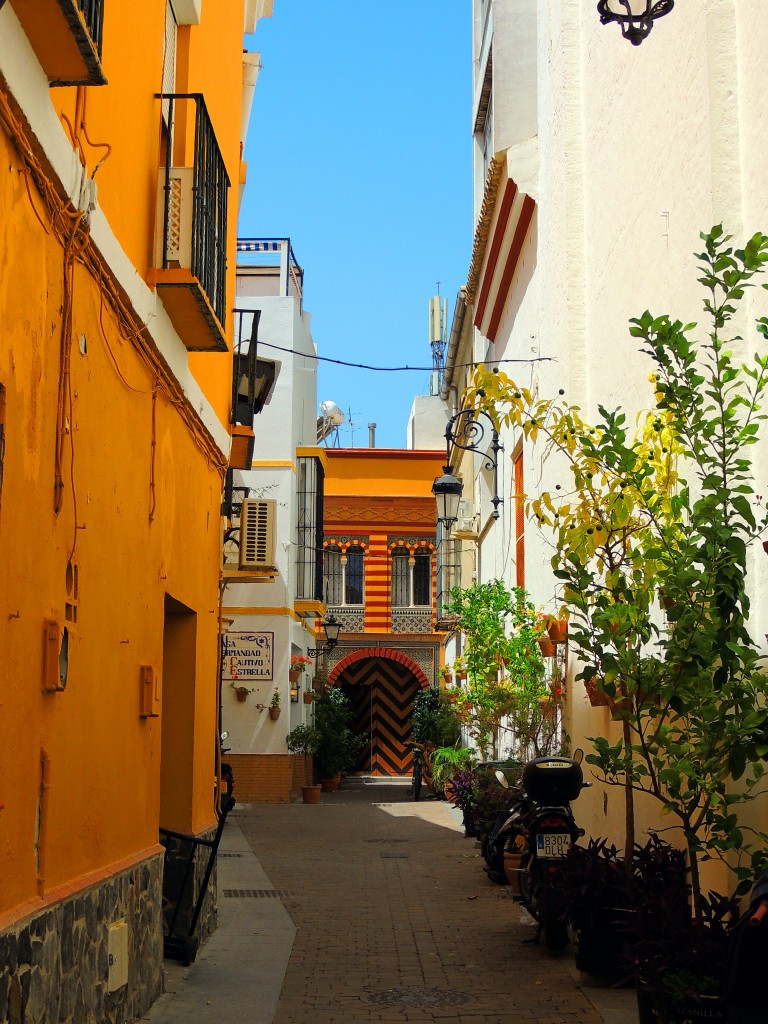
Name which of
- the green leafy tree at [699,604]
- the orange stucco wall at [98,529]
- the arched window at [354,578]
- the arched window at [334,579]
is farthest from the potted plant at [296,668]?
the green leafy tree at [699,604]

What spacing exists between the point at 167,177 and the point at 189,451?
219 cm

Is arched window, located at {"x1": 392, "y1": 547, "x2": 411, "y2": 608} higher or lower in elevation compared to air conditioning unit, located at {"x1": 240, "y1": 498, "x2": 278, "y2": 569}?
higher

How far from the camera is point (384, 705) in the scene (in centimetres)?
3912

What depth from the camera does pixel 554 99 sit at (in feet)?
44.2

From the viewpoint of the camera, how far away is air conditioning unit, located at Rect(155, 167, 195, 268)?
7.66m

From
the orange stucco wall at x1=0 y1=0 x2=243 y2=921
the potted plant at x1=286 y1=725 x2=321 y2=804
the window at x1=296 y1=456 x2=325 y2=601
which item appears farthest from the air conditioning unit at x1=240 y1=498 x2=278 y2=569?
the orange stucco wall at x1=0 y1=0 x2=243 y2=921

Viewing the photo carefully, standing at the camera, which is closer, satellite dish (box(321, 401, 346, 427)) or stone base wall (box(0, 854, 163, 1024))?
stone base wall (box(0, 854, 163, 1024))

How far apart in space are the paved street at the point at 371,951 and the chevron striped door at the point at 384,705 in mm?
21570

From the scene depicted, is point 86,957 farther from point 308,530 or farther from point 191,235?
point 308,530

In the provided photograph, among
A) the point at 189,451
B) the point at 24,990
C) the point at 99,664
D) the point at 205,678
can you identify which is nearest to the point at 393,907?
the point at 205,678

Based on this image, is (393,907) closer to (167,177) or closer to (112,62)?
(167,177)

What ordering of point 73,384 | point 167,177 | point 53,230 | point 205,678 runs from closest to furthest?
1. point 53,230
2. point 73,384
3. point 167,177
4. point 205,678

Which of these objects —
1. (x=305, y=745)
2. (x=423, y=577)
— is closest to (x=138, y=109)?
(x=305, y=745)

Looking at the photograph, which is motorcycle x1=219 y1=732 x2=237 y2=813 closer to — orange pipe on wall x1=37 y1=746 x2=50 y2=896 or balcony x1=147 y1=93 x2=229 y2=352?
balcony x1=147 y1=93 x2=229 y2=352
